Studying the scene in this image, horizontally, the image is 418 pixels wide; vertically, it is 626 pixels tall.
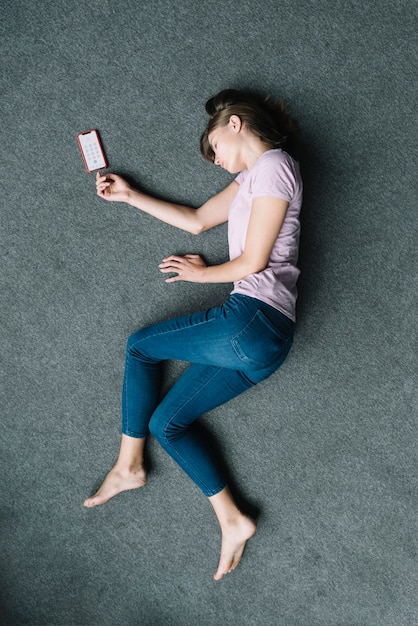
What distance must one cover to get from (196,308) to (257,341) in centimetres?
43

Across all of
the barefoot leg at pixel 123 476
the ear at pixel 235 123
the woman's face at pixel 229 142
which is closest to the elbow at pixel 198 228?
the woman's face at pixel 229 142

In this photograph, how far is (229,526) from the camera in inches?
66.8

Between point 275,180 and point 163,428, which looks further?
point 163,428

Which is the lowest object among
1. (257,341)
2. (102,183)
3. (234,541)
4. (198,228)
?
(234,541)

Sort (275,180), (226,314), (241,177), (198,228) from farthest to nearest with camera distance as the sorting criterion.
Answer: (198,228) < (241,177) < (226,314) < (275,180)

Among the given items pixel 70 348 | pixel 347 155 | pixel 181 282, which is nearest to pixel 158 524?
pixel 70 348

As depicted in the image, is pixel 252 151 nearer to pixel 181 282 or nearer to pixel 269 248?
pixel 269 248

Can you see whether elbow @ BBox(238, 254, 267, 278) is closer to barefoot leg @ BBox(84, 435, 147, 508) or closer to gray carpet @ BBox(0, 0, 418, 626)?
gray carpet @ BBox(0, 0, 418, 626)

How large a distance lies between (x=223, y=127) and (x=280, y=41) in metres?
0.51

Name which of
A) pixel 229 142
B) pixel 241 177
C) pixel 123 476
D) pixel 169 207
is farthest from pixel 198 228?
pixel 123 476

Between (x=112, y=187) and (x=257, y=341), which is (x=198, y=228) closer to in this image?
(x=112, y=187)

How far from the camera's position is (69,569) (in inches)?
70.2

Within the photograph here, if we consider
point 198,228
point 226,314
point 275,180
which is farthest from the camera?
point 198,228

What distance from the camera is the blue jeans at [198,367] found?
137cm
